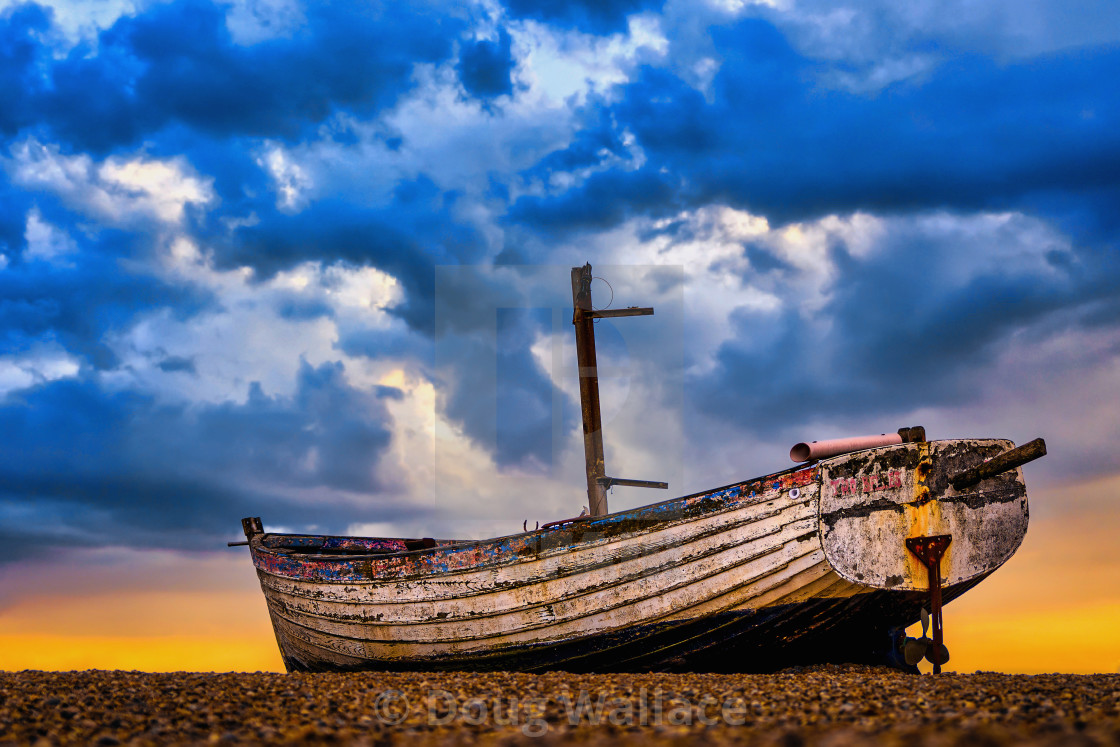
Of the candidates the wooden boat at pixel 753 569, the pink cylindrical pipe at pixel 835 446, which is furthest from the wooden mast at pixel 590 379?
the pink cylindrical pipe at pixel 835 446

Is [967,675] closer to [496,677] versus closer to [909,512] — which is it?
[909,512]

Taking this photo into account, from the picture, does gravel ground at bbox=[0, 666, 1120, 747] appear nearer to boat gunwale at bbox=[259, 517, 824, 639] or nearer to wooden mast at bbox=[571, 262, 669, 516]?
boat gunwale at bbox=[259, 517, 824, 639]

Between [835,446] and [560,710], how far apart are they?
5.31 meters

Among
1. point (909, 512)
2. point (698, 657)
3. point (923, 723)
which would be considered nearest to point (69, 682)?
point (698, 657)

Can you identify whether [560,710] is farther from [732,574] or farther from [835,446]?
[835,446]

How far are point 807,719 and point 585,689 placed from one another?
8.02ft

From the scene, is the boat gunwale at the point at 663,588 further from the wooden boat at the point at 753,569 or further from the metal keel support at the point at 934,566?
the metal keel support at the point at 934,566

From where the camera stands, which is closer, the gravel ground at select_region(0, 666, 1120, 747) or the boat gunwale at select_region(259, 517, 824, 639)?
the gravel ground at select_region(0, 666, 1120, 747)

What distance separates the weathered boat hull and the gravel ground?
1.35 m

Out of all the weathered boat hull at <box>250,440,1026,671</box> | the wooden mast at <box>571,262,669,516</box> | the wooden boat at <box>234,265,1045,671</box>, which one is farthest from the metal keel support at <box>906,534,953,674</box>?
the wooden mast at <box>571,262,669,516</box>

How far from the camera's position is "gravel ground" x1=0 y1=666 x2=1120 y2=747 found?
14.7ft

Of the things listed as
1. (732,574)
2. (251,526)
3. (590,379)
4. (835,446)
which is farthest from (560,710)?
(251,526)

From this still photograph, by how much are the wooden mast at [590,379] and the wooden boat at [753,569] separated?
10.8ft

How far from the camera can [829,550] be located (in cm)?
931
